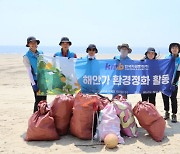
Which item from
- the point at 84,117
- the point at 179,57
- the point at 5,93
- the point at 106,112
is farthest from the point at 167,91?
the point at 5,93

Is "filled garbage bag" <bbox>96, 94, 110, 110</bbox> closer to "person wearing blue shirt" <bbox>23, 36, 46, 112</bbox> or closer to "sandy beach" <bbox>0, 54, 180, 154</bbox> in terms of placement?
"sandy beach" <bbox>0, 54, 180, 154</bbox>

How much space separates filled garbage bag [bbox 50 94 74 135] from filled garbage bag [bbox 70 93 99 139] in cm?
18

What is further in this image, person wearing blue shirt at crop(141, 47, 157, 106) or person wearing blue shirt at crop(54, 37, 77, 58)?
person wearing blue shirt at crop(141, 47, 157, 106)

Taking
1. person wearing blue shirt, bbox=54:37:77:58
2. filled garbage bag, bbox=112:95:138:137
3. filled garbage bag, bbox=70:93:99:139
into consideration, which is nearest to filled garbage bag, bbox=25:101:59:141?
filled garbage bag, bbox=70:93:99:139

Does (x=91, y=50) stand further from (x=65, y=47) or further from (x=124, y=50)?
(x=124, y=50)

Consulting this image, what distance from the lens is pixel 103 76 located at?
6.40 metres

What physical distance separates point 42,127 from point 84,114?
781mm

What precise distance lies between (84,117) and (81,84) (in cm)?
104

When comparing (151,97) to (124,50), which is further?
(151,97)

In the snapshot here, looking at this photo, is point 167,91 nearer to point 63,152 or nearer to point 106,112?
point 106,112

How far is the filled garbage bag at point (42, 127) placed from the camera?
5.27 metres

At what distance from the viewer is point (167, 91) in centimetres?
660

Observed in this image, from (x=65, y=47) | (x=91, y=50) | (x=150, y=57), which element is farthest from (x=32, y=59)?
→ (x=150, y=57)

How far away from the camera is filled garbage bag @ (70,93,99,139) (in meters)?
5.38
